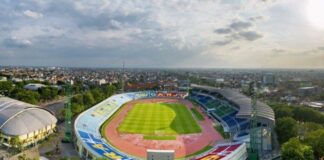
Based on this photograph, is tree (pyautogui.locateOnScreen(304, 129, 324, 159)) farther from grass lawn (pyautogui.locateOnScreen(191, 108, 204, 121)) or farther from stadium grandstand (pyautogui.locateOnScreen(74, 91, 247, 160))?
grass lawn (pyautogui.locateOnScreen(191, 108, 204, 121))

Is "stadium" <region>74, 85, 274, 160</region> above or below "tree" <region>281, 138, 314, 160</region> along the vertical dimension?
below

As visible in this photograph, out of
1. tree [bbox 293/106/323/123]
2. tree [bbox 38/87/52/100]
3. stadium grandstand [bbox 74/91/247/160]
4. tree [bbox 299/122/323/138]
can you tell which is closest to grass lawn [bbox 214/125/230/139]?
stadium grandstand [bbox 74/91/247/160]

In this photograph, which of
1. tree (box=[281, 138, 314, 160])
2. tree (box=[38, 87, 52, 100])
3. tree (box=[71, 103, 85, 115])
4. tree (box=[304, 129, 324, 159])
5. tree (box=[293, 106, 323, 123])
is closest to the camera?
tree (box=[281, 138, 314, 160])

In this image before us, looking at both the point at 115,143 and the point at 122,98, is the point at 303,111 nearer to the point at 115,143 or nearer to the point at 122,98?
the point at 115,143

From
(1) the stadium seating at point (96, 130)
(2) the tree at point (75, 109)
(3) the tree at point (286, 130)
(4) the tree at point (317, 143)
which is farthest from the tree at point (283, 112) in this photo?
(2) the tree at point (75, 109)

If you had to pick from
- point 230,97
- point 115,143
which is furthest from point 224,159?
point 230,97

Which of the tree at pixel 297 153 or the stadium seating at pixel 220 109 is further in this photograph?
the stadium seating at pixel 220 109

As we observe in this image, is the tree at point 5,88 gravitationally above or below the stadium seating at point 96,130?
above

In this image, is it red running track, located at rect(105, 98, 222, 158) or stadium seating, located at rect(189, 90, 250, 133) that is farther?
stadium seating, located at rect(189, 90, 250, 133)

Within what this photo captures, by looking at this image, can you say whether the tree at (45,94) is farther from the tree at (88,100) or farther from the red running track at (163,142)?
the red running track at (163,142)
